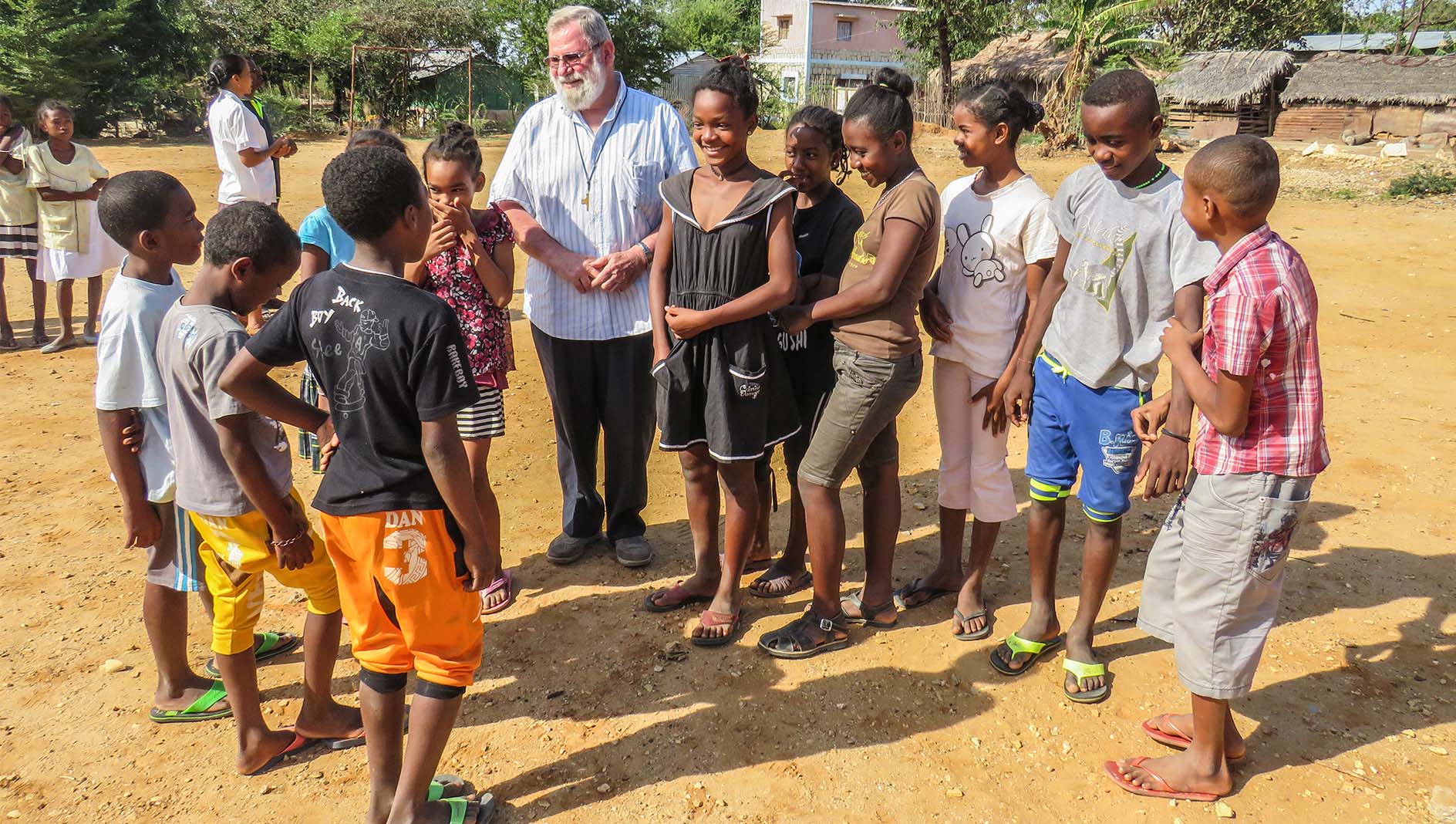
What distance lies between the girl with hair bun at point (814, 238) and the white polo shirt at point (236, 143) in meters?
4.39

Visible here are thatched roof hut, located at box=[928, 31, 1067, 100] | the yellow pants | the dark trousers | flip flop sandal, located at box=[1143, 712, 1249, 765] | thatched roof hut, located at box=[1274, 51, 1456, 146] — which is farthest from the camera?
thatched roof hut, located at box=[928, 31, 1067, 100]

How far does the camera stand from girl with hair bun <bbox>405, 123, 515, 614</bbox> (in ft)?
11.1

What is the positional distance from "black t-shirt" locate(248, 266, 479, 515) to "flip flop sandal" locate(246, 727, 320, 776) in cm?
96

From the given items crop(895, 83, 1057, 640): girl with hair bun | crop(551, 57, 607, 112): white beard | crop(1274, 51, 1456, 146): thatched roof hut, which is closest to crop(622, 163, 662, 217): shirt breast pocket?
crop(551, 57, 607, 112): white beard

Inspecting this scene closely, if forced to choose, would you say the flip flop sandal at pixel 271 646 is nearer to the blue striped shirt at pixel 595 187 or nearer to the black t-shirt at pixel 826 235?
the blue striped shirt at pixel 595 187

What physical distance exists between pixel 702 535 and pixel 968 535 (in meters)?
1.49

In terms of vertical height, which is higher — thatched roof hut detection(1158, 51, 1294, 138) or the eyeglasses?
thatched roof hut detection(1158, 51, 1294, 138)

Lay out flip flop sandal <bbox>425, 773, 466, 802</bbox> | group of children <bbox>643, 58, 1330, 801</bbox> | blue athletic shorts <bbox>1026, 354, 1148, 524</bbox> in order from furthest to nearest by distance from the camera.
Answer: blue athletic shorts <bbox>1026, 354, 1148, 524</bbox>
flip flop sandal <bbox>425, 773, 466, 802</bbox>
group of children <bbox>643, 58, 1330, 801</bbox>

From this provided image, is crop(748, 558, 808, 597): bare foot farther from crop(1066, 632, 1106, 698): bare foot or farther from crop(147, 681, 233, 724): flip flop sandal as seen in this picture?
crop(147, 681, 233, 724): flip flop sandal

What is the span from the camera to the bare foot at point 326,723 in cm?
283

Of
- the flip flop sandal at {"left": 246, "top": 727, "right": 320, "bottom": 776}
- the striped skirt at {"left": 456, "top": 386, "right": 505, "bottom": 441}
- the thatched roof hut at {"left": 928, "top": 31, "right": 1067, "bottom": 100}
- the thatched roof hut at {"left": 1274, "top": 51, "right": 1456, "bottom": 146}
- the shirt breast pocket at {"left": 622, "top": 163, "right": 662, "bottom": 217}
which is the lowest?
the flip flop sandal at {"left": 246, "top": 727, "right": 320, "bottom": 776}

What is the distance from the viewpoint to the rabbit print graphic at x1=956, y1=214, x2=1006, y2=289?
10.5 ft

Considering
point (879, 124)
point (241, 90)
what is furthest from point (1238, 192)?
point (241, 90)

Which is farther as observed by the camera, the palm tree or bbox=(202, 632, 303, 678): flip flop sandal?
the palm tree
